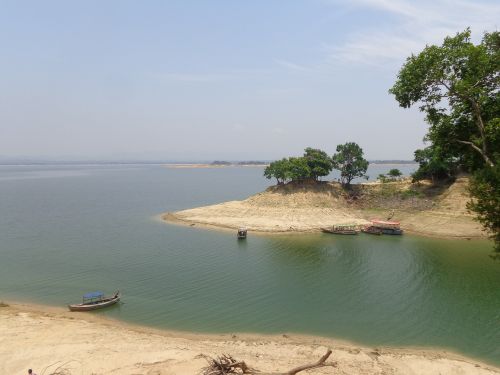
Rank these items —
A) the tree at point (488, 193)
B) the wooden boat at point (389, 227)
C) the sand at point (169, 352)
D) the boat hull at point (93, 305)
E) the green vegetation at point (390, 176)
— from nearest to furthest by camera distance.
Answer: the tree at point (488, 193), the sand at point (169, 352), the boat hull at point (93, 305), the wooden boat at point (389, 227), the green vegetation at point (390, 176)

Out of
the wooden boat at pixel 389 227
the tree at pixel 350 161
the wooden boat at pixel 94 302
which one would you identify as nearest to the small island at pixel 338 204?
the tree at pixel 350 161

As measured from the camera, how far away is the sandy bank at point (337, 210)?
70.5 metres

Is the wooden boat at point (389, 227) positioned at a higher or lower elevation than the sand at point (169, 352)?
higher

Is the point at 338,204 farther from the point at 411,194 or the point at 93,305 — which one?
the point at 93,305

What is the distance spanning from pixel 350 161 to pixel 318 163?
837cm

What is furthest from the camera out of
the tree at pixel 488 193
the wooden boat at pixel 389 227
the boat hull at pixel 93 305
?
the wooden boat at pixel 389 227

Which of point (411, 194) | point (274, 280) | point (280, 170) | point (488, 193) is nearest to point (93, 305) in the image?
point (274, 280)

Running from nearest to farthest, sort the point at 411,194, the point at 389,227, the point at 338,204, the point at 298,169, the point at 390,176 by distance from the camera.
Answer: the point at 389,227 → the point at 411,194 → the point at 338,204 → the point at 298,169 → the point at 390,176

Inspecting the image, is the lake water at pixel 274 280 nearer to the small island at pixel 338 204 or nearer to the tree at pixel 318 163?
the small island at pixel 338 204

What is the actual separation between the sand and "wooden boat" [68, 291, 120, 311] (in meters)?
2.74

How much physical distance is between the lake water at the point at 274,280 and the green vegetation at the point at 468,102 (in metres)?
18.2

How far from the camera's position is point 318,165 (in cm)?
8738

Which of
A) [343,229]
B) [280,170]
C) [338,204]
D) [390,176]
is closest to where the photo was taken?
[343,229]

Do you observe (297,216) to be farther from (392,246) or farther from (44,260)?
(44,260)
